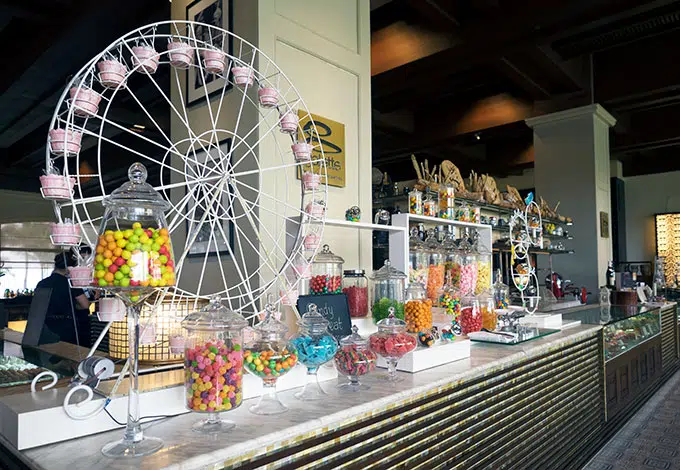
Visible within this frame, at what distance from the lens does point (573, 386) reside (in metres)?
2.84

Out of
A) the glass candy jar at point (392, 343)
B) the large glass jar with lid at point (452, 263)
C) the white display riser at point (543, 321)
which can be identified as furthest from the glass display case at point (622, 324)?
the glass candy jar at point (392, 343)

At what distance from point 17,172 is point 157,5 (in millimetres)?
7172

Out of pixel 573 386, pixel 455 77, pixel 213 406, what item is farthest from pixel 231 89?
pixel 455 77

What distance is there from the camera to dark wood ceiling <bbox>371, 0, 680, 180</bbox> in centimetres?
468

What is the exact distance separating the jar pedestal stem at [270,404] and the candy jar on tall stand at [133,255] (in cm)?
32

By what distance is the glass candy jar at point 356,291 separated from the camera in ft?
7.89

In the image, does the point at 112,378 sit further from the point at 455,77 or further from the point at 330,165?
the point at 455,77

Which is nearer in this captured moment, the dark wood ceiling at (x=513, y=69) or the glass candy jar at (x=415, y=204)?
the glass candy jar at (x=415, y=204)

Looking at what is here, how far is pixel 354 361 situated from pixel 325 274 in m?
0.70

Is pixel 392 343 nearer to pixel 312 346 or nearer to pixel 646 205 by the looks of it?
pixel 312 346

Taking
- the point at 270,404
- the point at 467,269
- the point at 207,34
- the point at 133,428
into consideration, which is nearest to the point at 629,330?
the point at 467,269

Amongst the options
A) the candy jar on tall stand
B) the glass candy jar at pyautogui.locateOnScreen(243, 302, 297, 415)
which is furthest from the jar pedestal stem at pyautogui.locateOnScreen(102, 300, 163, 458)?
the glass candy jar at pyautogui.locateOnScreen(243, 302, 297, 415)

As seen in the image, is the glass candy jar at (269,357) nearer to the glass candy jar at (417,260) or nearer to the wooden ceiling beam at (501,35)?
the glass candy jar at (417,260)

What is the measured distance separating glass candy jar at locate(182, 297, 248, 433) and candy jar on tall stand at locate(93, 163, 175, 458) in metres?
0.13
